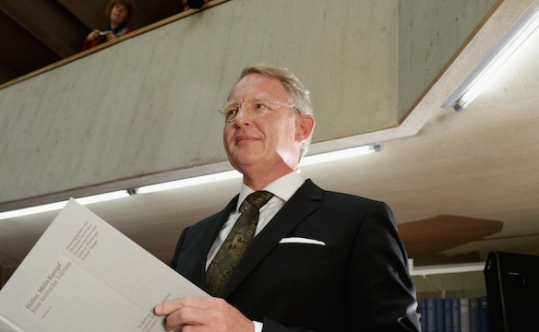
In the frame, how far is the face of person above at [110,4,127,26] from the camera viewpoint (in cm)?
448

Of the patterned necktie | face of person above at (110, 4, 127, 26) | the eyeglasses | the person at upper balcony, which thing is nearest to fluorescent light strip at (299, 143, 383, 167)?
the eyeglasses

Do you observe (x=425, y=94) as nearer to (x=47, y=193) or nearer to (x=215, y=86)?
(x=215, y=86)

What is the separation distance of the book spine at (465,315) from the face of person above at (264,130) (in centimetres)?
214

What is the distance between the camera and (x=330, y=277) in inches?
44.9

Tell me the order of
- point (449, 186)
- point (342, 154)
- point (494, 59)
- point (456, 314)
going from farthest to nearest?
1. point (456, 314)
2. point (449, 186)
3. point (342, 154)
4. point (494, 59)

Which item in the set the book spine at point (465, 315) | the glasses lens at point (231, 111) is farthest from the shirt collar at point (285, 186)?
the book spine at point (465, 315)

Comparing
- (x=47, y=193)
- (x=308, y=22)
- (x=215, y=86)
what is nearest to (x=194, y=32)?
(x=215, y=86)

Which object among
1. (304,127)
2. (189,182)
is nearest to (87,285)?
(304,127)

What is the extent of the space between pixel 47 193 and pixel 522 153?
114 inches

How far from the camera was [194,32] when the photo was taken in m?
3.46

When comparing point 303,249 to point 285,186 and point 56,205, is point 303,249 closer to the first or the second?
point 285,186

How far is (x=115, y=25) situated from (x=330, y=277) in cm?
391

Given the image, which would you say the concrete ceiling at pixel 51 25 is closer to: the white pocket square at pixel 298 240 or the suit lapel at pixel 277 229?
the suit lapel at pixel 277 229

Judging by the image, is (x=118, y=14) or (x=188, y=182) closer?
(x=188, y=182)
